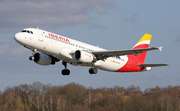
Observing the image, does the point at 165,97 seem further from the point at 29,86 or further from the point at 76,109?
the point at 29,86

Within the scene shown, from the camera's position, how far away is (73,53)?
49281mm

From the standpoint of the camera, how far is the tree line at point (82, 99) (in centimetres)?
9019

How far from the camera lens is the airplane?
46.6 meters

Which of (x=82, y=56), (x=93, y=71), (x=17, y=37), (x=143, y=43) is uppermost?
(x=143, y=43)

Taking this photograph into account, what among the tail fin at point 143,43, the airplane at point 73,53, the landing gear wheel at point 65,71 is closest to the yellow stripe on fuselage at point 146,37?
the tail fin at point 143,43

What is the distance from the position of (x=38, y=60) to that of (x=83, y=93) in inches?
2346

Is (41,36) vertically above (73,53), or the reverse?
(41,36)

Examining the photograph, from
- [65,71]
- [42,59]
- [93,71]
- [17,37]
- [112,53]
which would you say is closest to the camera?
[17,37]

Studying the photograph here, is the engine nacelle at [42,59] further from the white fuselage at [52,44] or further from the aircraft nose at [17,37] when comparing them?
the aircraft nose at [17,37]

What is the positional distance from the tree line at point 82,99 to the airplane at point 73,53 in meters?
33.3

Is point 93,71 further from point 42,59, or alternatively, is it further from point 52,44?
point 52,44

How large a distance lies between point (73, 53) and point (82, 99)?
196ft

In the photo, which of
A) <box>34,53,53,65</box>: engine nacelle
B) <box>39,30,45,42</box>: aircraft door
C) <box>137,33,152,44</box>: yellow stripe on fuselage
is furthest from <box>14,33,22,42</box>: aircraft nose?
<box>137,33,152,44</box>: yellow stripe on fuselage

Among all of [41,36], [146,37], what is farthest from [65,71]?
[146,37]
